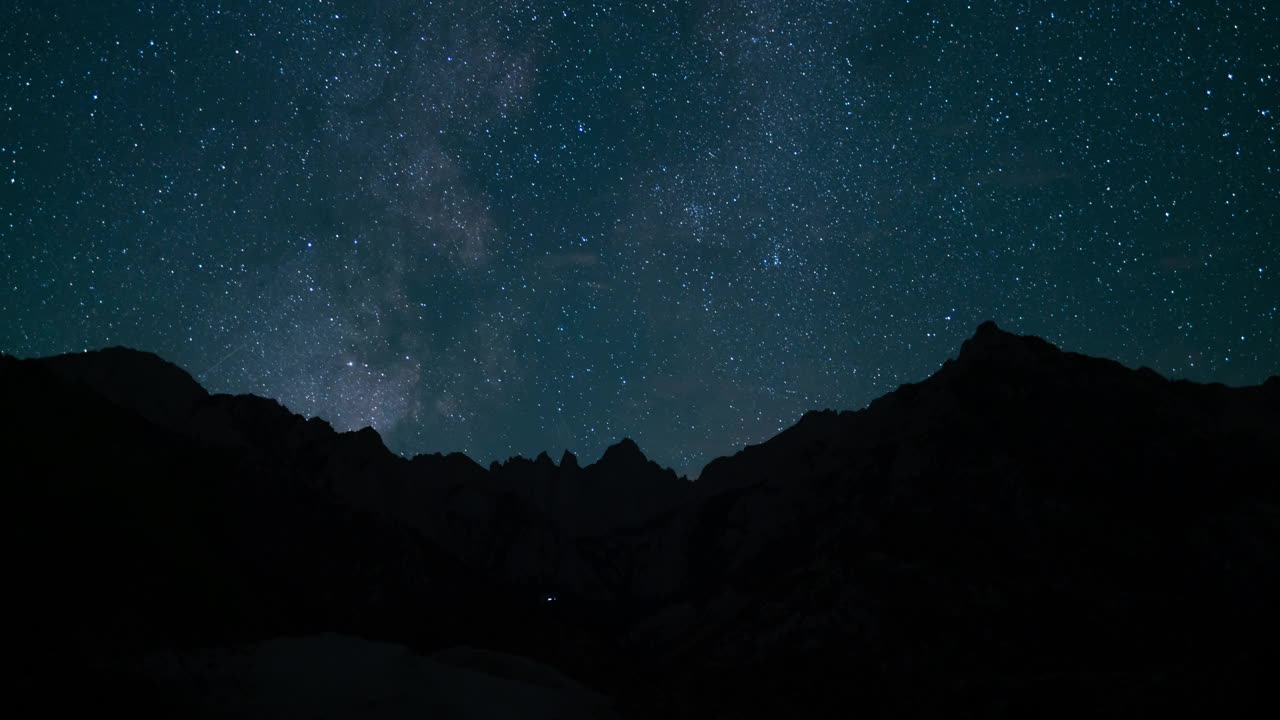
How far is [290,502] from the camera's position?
5678cm

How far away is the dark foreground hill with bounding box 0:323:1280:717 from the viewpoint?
2092 centimetres

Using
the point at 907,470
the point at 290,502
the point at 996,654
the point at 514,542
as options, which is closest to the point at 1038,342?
the point at 907,470

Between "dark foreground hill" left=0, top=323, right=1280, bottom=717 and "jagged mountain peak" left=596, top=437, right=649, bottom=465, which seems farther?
"jagged mountain peak" left=596, top=437, right=649, bottom=465

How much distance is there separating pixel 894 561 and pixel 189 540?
55.5 meters

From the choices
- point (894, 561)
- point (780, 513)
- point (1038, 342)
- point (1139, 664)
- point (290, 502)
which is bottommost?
point (1139, 664)

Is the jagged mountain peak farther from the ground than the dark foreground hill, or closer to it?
farther from the ground

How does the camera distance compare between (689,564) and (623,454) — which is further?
(623,454)

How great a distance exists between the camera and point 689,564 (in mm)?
93438

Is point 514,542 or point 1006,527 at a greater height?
point 514,542

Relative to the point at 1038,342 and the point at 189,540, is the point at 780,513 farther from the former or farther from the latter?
the point at 189,540

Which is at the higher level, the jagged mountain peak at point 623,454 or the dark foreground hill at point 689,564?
the jagged mountain peak at point 623,454

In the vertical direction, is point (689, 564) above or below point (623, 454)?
below

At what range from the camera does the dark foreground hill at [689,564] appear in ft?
68.6

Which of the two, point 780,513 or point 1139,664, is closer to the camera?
point 1139,664
